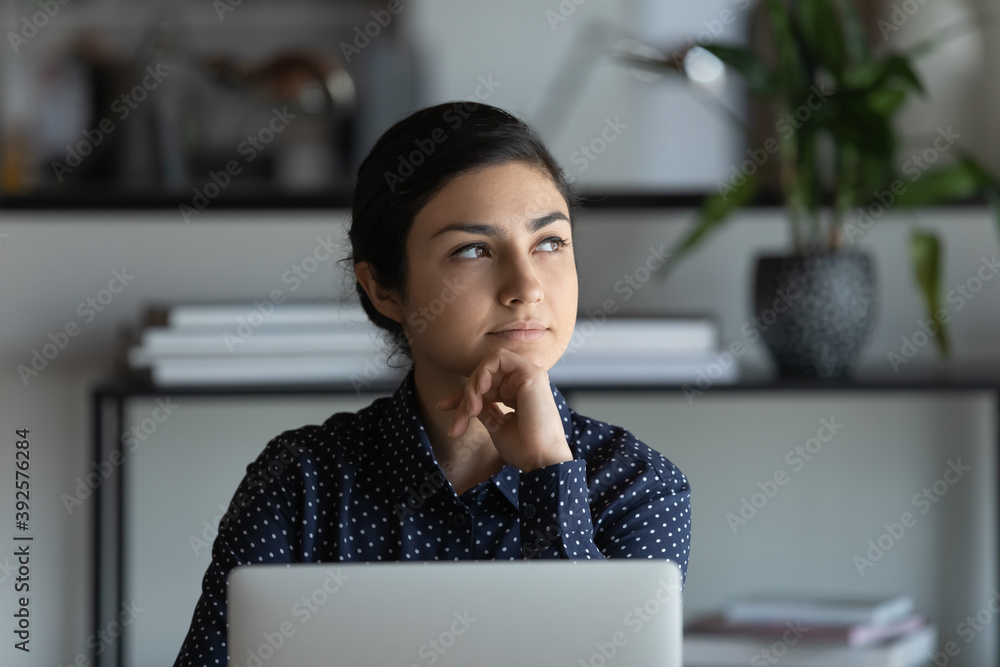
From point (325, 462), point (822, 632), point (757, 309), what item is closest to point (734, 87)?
point (757, 309)

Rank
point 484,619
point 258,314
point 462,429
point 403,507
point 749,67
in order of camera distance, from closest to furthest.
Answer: point 484,619 → point 462,429 → point 403,507 → point 258,314 → point 749,67

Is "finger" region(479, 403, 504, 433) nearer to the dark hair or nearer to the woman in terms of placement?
the woman

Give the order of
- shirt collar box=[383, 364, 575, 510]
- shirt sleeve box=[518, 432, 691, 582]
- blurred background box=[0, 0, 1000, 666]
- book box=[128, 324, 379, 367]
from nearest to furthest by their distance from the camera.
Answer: shirt sleeve box=[518, 432, 691, 582] → shirt collar box=[383, 364, 575, 510] → book box=[128, 324, 379, 367] → blurred background box=[0, 0, 1000, 666]

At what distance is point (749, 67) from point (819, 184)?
0.24m

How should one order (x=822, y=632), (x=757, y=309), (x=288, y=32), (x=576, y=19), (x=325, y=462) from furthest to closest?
(x=288, y=32)
(x=576, y=19)
(x=757, y=309)
(x=822, y=632)
(x=325, y=462)

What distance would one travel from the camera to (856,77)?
1.87 metres

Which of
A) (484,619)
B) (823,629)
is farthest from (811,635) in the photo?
(484,619)

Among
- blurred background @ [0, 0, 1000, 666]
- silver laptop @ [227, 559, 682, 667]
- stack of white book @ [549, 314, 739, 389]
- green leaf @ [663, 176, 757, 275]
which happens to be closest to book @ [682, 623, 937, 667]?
blurred background @ [0, 0, 1000, 666]

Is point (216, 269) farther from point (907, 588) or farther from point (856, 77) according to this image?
point (907, 588)

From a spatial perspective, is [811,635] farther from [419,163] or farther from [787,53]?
[419,163]

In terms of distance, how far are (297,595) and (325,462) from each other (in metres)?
0.46

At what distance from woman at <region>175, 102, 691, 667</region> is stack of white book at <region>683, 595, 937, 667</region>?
75 cm

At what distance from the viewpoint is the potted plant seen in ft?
6.08

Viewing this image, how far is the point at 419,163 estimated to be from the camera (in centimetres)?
114
